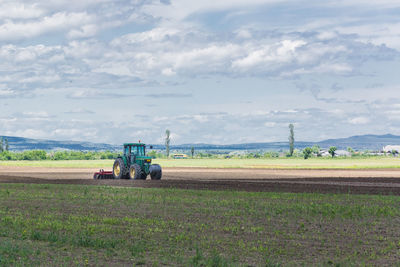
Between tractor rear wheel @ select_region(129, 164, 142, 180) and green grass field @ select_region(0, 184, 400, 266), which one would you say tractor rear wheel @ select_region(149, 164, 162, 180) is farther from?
green grass field @ select_region(0, 184, 400, 266)

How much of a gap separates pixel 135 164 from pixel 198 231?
88.6ft

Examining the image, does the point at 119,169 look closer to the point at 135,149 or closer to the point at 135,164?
the point at 135,164

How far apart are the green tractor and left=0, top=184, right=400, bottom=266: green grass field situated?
15641mm

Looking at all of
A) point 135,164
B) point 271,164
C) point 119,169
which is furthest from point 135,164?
point 271,164

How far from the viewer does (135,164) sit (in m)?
46.1

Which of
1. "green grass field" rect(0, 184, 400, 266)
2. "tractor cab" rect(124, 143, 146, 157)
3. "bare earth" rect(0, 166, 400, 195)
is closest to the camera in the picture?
"green grass field" rect(0, 184, 400, 266)

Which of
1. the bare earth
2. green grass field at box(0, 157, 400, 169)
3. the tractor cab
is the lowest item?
the bare earth

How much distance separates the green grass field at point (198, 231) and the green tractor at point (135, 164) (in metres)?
15.6

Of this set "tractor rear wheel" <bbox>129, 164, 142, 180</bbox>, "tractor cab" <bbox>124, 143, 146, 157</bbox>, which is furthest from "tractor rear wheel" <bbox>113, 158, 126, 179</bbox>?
"tractor cab" <bbox>124, 143, 146, 157</bbox>

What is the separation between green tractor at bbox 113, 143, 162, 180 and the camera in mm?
46281

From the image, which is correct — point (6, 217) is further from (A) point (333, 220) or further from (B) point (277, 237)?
(A) point (333, 220)

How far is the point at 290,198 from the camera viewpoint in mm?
30734

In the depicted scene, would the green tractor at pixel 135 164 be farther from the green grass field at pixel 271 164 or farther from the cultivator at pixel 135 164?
the green grass field at pixel 271 164

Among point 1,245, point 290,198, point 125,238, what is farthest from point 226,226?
point 290,198
